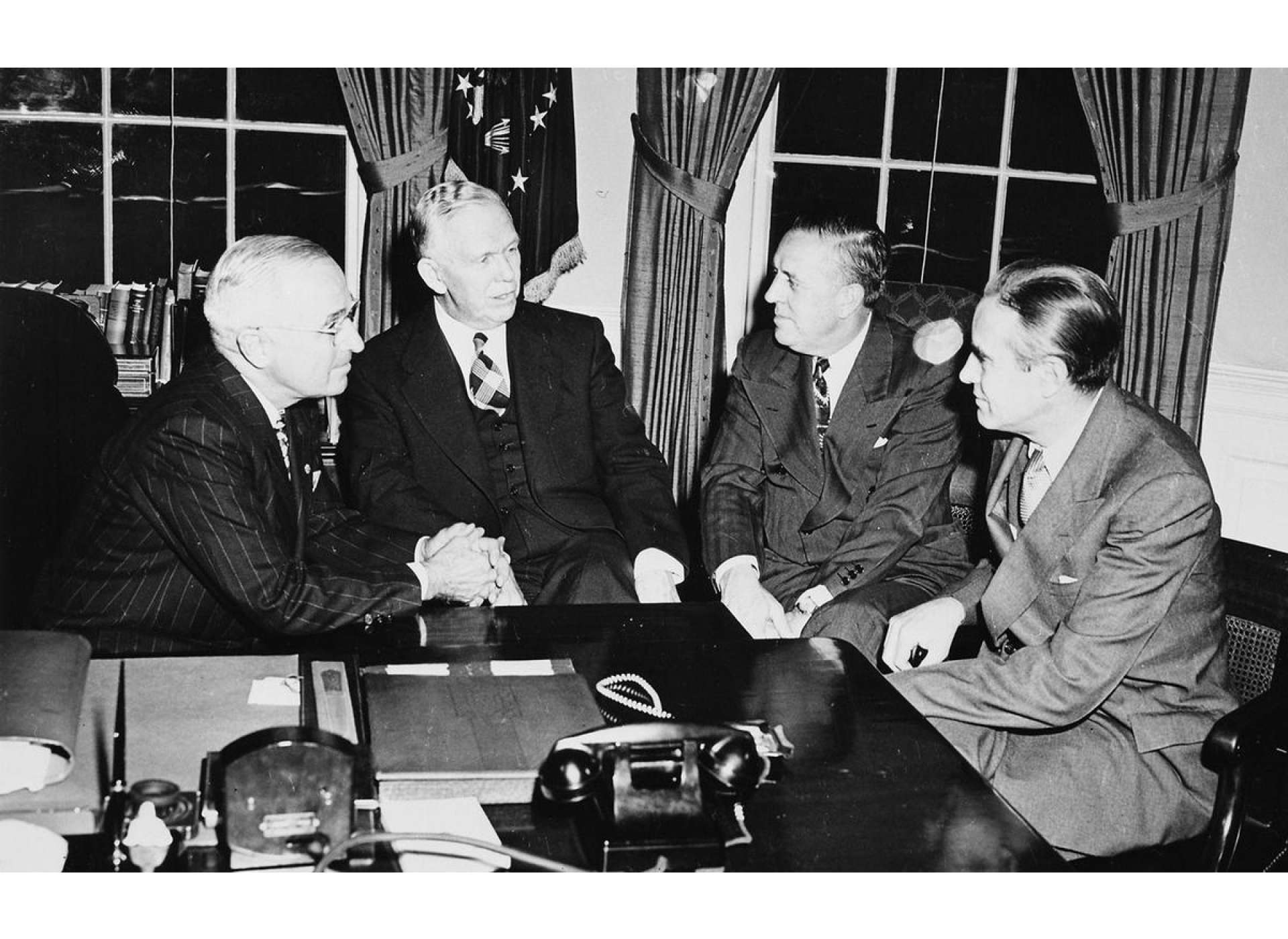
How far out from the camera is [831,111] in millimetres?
5148

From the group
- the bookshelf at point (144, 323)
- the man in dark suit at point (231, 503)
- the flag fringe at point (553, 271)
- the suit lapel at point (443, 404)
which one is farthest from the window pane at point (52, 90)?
the man in dark suit at point (231, 503)

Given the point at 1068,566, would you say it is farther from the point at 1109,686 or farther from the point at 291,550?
the point at 291,550

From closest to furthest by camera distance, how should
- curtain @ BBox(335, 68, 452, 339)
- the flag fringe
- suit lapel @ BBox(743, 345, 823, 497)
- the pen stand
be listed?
the pen stand, suit lapel @ BBox(743, 345, 823, 497), curtain @ BBox(335, 68, 452, 339), the flag fringe

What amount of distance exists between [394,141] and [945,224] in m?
2.34

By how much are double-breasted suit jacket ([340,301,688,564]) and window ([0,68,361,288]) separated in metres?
1.71

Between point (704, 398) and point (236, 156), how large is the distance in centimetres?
216

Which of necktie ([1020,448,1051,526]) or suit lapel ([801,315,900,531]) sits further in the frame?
suit lapel ([801,315,900,531])

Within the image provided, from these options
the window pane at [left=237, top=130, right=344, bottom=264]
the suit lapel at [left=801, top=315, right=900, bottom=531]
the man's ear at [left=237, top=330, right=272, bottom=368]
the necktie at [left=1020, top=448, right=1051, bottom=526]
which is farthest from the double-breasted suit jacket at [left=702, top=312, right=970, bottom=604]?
the window pane at [left=237, top=130, right=344, bottom=264]

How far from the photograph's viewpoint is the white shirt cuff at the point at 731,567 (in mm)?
3299

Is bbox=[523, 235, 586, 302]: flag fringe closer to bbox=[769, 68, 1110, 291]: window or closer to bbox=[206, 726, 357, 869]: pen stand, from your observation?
bbox=[769, 68, 1110, 291]: window

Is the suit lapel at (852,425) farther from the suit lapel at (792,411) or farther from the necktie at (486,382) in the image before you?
the necktie at (486,382)

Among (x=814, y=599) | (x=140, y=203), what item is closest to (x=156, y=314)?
(x=140, y=203)

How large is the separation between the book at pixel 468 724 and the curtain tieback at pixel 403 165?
126 inches

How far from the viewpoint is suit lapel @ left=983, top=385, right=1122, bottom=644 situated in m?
2.40
